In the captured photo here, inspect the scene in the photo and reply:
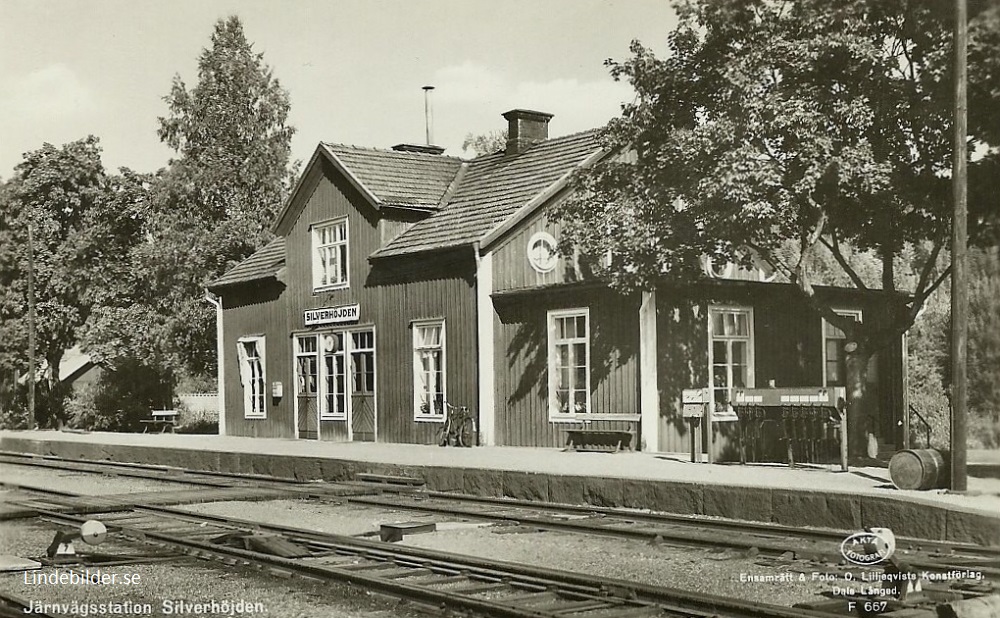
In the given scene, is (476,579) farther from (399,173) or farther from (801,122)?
(399,173)

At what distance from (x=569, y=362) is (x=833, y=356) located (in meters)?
4.98

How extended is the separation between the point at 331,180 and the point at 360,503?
12.4 m

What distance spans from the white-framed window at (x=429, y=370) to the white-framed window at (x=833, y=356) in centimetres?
705

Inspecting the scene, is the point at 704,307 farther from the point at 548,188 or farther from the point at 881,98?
the point at 881,98

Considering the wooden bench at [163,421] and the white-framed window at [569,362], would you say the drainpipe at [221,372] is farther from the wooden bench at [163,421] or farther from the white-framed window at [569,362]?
the white-framed window at [569,362]

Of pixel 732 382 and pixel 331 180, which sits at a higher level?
pixel 331 180

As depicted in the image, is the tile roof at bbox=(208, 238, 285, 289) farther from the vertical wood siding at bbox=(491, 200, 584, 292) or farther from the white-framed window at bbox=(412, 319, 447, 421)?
the vertical wood siding at bbox=(491, 200, 584, 292)

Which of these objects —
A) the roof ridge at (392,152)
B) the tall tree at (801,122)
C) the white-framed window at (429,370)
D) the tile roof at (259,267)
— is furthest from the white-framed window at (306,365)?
the tall tree at (801,122)

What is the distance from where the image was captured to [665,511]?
13062 mm

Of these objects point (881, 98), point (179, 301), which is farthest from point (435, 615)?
point (179, 301)

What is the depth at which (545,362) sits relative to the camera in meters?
20.4

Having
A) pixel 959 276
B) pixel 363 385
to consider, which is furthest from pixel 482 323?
pixel 959 276

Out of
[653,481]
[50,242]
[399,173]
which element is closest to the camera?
[653,481]

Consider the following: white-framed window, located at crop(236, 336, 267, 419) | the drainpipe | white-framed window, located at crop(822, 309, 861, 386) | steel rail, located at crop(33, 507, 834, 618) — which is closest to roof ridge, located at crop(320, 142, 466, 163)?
white-framed window, located at crop(236, 336, 267, 419)
